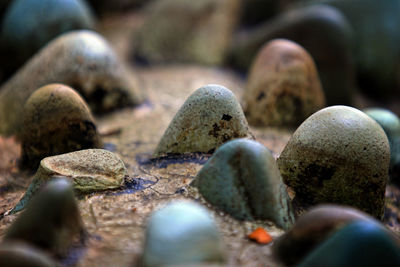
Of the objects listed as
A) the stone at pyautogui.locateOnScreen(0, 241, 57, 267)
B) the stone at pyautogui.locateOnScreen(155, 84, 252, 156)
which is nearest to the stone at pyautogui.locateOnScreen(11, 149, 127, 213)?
the stone at pyautogui.locateOnScreen(155, 84, 252, 156)

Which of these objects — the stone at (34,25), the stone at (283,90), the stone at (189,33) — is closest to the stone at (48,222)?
the stone at (283,90)

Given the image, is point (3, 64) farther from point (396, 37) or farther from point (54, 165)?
point (396, 37)

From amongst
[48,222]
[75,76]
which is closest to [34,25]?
[75,76]

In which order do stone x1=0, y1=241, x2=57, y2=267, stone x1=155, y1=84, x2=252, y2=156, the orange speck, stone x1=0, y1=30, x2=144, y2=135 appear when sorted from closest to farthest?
stone x1=0, y1=241, x2=57, y2=267
the orange speck
stone x1=155, y1=84, x2=252, y2=156
stone x1=0, y1=30, x2=144, y2=135

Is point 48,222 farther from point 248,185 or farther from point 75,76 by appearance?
point 75,76

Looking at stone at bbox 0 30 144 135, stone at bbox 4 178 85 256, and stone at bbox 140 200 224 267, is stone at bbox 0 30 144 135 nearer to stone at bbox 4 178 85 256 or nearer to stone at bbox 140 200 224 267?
stone at bbox 4 178 85 256

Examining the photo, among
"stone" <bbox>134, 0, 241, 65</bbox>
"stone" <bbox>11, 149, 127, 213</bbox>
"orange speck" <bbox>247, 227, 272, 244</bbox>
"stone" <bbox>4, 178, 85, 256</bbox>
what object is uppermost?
"stone" <bbox>134, 0, 241, 65</bbox>

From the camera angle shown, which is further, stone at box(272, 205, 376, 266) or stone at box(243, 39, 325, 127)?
stone at box(243, 39, 325, 127)
